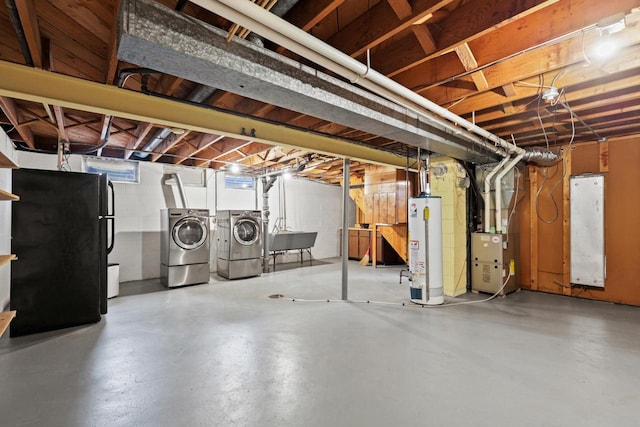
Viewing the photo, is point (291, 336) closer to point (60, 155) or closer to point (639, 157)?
point (60, 155)

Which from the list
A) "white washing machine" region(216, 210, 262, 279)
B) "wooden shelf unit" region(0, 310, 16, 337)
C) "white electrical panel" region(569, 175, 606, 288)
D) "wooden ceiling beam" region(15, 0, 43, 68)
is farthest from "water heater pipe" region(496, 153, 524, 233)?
"wooden shelf unit" region(0, 310, 16, 337)

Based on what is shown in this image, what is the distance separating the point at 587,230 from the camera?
4430 mm

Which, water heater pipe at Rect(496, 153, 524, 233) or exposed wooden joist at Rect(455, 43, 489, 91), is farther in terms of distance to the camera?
water heater pipe at Rect(496, 153, 524, 233)

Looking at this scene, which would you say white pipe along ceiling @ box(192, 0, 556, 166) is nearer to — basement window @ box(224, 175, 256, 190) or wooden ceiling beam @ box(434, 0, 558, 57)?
wooden ceiling beam @ box(434, 0, 558, 57)

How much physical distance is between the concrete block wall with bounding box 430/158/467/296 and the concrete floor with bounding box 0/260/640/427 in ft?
2.42

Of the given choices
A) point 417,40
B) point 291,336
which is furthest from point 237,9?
point 291,336

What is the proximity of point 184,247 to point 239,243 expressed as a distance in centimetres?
→ 105

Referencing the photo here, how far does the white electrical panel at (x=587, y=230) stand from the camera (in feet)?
14.2

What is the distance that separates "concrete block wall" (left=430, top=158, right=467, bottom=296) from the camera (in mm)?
4664

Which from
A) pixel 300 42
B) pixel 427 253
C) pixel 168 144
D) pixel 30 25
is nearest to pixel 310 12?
pixel 300 42

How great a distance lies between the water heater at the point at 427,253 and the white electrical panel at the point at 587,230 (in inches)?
90.7

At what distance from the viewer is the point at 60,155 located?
168 inches

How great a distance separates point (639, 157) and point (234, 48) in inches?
223

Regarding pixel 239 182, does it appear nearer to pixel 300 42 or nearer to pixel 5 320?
pixel 5 320
